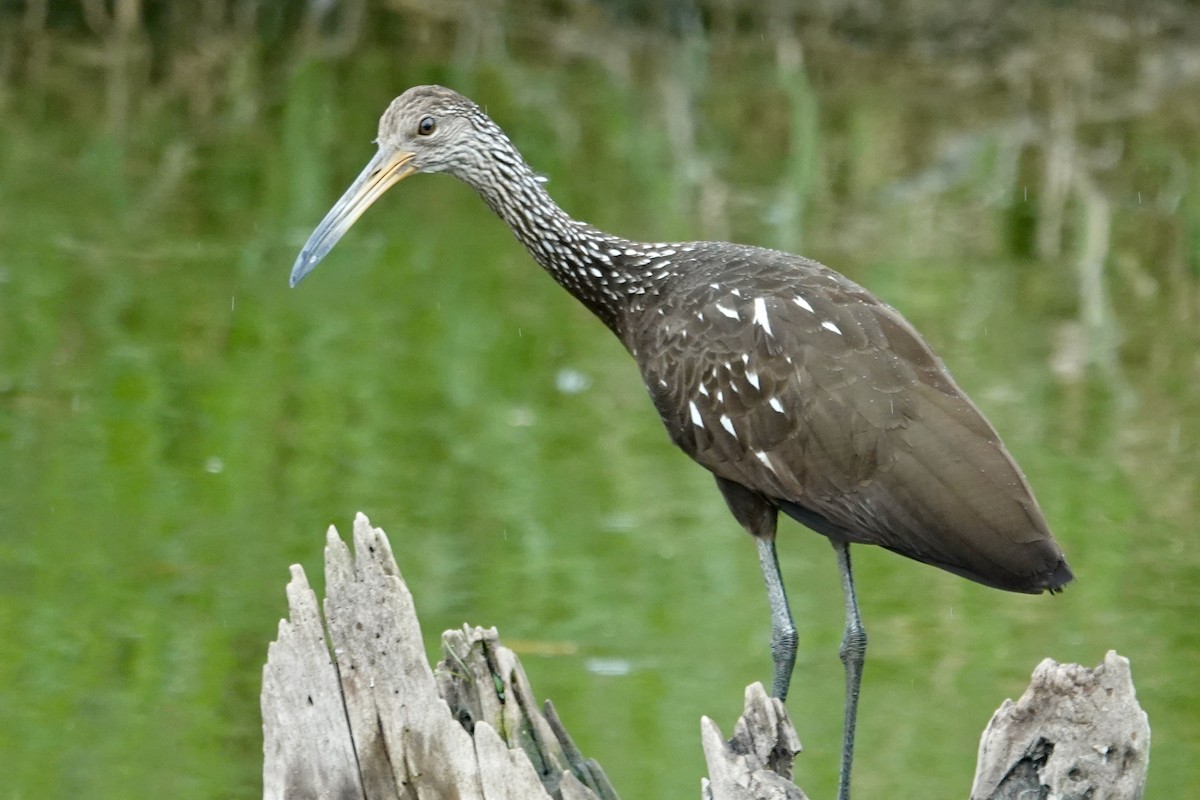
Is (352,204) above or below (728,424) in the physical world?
above

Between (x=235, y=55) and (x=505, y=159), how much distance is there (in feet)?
26.8

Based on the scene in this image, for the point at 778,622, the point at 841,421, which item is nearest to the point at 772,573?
the point at 778,622

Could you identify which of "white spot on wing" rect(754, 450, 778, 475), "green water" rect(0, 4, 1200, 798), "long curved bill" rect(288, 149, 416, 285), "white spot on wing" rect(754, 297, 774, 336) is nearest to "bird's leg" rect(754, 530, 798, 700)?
"white spot on wing" rect(754, 450, 778, 475)

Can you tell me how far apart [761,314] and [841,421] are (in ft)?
1.23

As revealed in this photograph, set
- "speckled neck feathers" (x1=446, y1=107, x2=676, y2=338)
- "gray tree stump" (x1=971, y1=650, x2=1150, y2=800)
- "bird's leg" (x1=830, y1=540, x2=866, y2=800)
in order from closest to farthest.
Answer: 1. "gray tree stump" (x1=971, y1=650, x2=1150, y2=800)
2. "bird's leg" (x1=830, y1=540, x2=866, y2=800)
3. "speckled neck feathers" (x1=446, y1=107, x2=676, y2=338)

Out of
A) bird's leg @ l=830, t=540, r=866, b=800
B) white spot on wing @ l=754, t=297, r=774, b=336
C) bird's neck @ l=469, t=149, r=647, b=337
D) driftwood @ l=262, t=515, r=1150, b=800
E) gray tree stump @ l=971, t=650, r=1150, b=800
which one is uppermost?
bird's neck @ l=469, t=149, r=647, b=337

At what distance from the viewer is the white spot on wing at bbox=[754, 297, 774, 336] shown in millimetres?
4816

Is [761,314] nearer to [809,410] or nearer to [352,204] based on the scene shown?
[809,410]

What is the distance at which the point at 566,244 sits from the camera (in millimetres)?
5488

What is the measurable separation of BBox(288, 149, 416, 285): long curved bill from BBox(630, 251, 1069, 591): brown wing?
0.87m

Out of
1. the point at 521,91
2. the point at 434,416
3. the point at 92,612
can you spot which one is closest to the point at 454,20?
the point at 521,91

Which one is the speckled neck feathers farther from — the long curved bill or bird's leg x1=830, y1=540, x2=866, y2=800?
bird's leg x1=830, y1=540, x2=866, y2=800

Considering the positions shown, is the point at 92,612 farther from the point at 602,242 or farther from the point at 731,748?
the point at 731,748

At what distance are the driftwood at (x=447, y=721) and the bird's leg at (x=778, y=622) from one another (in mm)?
1043
